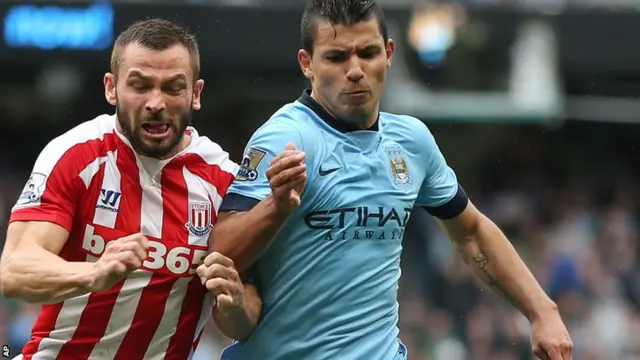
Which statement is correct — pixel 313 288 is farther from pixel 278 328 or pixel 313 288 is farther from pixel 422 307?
pixel 422 307

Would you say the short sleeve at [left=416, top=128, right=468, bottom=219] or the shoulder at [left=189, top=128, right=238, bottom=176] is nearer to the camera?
the shoulder at [left=189, top=128, right=238, bottom=176]

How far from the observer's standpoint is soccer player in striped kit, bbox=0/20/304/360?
5.28 m

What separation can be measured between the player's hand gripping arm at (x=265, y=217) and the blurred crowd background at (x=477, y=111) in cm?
733

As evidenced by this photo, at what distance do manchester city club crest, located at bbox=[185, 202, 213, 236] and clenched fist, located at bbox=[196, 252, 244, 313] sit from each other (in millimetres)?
440

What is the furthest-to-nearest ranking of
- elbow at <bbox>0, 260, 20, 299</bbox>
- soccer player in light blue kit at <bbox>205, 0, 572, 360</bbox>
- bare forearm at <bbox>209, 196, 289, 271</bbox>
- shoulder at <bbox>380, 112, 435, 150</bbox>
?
shoulder at <bbox>380, 112, 435, 150</bbox> < soccer player in light blue kit at <bbox>205, 0, 572, 360</bbox> < bare forearm at <bbox>209, 196, 289, 271</bbox> < elbow at <bbox>0, 260, 20, 299</bbox>

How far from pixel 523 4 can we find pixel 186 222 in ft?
38.7

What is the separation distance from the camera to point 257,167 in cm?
531

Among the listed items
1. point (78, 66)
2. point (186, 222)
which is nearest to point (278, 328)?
point (186, 222)

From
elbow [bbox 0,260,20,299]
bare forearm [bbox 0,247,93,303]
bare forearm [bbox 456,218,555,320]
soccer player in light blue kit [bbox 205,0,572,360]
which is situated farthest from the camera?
bare forearm [bbox 456,218,555,320]

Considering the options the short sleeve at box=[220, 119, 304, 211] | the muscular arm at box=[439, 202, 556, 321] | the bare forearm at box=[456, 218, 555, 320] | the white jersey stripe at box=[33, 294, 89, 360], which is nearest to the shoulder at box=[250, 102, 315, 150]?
the short sleeve at box=[220, 119, 304, 211]

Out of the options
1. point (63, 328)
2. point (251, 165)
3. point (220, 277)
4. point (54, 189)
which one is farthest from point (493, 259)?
point (54, 189)

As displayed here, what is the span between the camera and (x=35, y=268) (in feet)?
16.1

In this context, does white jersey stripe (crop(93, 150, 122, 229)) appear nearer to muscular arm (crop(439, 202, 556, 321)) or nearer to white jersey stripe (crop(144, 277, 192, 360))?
white jersey stripe (crop(144, 277, 192, 360))

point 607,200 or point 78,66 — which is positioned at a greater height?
point 78,66
